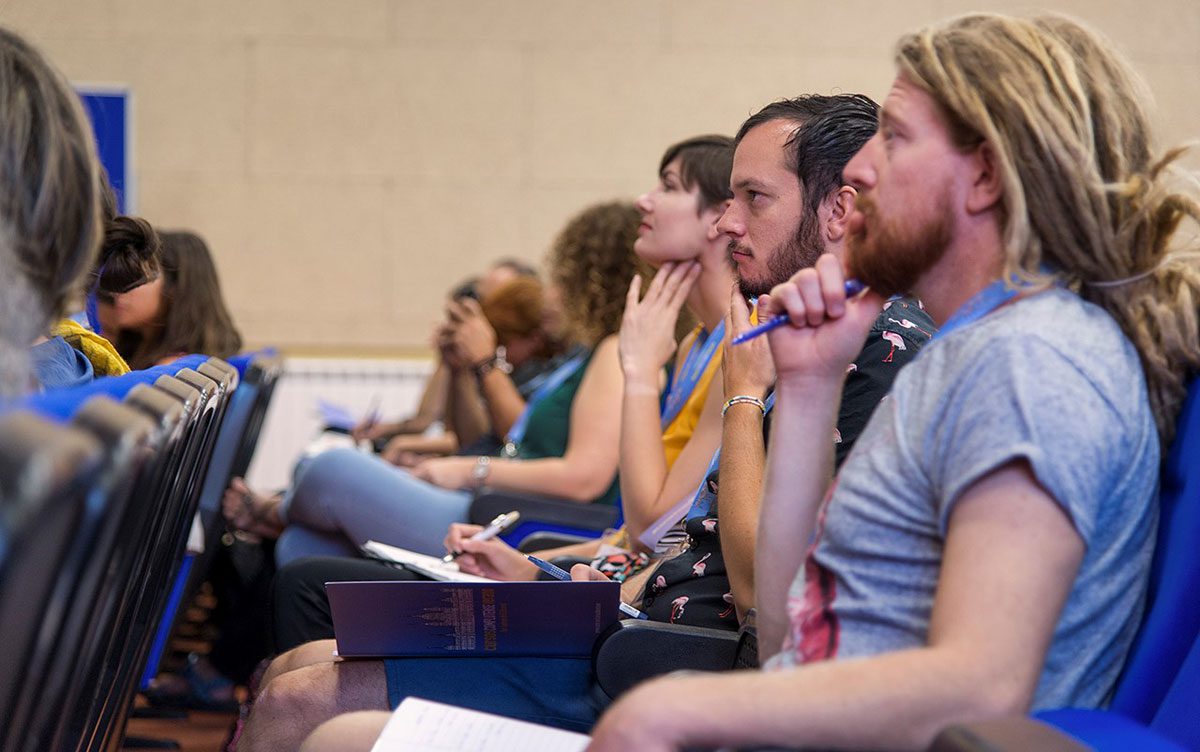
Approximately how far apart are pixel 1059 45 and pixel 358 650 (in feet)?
3.57

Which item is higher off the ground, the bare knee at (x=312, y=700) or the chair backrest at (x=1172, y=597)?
the chair backrest at (x=1172, y=597)

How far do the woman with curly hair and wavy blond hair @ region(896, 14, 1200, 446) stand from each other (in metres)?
1.92

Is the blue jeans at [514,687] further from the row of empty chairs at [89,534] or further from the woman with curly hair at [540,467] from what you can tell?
the woman with curly hair at [540,467]

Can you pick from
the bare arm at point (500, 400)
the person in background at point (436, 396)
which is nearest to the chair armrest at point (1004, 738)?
the bare arm at point (500, 400)

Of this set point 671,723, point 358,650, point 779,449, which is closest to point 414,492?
point 358,650

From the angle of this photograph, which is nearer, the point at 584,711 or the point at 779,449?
the point at 779,449

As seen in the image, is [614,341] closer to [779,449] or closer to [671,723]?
[779,449]

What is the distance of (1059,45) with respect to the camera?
116 cm

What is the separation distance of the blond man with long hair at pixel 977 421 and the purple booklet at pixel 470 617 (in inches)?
14.8

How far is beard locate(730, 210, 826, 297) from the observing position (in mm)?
1974

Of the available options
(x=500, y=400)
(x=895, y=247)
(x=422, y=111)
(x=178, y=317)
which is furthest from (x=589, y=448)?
(x=422, y=111)

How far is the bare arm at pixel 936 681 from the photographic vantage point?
3.19 ft

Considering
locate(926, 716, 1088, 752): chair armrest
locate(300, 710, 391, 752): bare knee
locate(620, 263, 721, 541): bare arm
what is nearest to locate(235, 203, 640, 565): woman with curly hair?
locate(620, 263, 721, 541): bare arm

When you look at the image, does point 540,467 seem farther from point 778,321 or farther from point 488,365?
point 778,321
